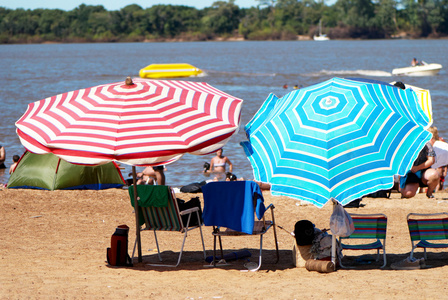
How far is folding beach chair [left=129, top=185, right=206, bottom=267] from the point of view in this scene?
247 inches

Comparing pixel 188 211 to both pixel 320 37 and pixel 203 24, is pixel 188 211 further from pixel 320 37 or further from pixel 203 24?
pixel 203 24

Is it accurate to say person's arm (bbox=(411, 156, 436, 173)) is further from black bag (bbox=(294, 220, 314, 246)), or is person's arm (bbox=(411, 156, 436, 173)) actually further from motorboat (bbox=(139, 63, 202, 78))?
motorboat (bbox=(139, 63, 202, 78))

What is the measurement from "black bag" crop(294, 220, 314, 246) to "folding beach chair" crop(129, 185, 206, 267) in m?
0.97

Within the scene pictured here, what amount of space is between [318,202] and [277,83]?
3493 centimetres

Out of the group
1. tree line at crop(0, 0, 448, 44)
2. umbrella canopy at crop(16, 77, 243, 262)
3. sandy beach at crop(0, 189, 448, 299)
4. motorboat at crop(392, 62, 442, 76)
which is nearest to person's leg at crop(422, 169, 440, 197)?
sandy beach at crop(0, 189, 448, 299)

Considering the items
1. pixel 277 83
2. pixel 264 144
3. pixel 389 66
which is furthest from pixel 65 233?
pixel 389 66

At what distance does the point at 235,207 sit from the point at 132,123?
4.12 ft

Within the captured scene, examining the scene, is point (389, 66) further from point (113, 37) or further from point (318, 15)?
point (113, 37)

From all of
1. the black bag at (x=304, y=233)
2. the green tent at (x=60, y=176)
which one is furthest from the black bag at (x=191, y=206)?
the green tent at (x=60, y=176)

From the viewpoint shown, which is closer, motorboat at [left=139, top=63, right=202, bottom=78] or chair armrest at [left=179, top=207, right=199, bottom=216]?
chair armrest at [left=179, top=207, right=199, bottom=216]

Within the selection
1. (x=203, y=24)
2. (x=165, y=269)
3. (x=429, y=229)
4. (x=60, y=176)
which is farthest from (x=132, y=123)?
(x=203, y=24)

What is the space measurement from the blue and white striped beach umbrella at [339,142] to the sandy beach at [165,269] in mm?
892

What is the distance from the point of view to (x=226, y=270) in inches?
249

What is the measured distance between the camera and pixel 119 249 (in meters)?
6.39
